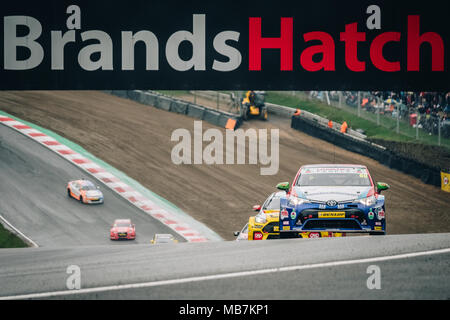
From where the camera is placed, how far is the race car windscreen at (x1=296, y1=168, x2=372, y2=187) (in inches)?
468

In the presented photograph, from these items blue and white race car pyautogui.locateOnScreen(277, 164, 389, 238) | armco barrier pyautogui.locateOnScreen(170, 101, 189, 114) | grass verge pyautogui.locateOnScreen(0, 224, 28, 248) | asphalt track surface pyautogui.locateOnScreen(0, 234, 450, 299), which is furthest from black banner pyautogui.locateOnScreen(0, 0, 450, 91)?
armco barrier pyautogui.locateOnScreen(170, 101, 189, 114)

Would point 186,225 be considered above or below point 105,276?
below

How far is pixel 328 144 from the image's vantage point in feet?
107

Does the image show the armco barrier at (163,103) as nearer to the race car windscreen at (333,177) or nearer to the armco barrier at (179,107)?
the armco barrier at (179,107)

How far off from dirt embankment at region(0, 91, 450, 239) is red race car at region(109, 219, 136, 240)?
305 centimetres

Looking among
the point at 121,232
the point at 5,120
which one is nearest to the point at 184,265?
the point at 121,232

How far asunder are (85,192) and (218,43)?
14.1 m

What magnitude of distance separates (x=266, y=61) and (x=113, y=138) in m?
20.8

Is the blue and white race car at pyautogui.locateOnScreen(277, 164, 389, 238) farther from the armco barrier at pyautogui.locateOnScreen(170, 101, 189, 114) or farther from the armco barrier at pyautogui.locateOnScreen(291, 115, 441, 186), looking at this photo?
the armco barrier at pyautogui.locateOnScreen(170, 101, 189, 114)

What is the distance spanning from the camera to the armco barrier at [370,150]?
26.5 metres

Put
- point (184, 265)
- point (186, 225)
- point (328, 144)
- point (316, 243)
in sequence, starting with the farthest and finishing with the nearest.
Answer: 1. point (328, 144)
2. point (186, 225)
3. point (316, 243)
4. point (184, 265)

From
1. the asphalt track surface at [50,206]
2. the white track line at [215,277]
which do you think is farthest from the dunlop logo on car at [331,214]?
the asphalt track surface at [50,206]

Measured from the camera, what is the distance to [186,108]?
36.7 metres

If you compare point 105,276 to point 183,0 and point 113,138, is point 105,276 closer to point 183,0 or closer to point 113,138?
point 183,0
